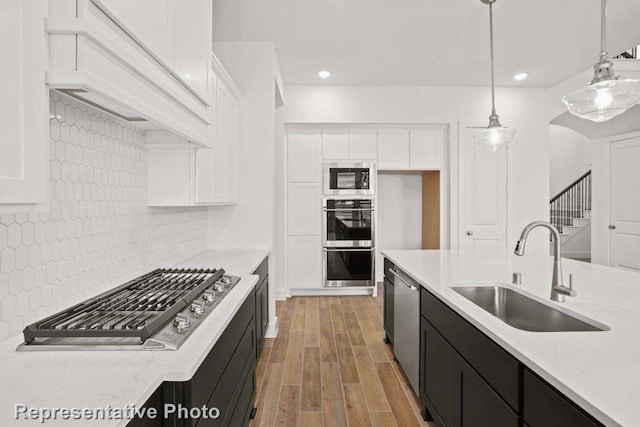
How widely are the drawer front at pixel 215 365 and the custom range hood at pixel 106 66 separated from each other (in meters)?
0.86

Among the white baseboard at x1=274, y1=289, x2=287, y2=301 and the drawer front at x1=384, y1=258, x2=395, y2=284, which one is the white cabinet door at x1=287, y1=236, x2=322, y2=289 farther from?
the drawer front at x1=384, y1=258, x2=395, y2=284

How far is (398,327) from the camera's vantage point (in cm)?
274

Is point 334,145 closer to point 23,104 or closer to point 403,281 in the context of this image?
point 403,281

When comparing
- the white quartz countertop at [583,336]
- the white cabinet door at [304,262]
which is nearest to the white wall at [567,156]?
the white cabinet door at [304,262]

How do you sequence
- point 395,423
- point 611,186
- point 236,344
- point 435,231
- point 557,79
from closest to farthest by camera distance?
point 236,344 < point 395,423 < point 557,79 < point 435,231 < point 611,186

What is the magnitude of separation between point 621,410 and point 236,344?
Result: 4.46 feet

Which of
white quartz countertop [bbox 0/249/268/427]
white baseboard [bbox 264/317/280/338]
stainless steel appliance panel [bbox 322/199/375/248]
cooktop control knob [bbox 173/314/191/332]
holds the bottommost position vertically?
white baseboard [bbox 264/317/280/338]

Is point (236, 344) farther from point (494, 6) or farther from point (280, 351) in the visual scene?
point (494, 6)

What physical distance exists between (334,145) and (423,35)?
1.87 metres

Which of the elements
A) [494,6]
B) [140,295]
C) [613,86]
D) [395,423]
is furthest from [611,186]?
[140,295]

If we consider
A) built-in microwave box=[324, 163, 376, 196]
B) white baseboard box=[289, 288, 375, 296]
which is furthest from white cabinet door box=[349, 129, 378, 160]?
white baseboard box=[289, 288, 375, 296]

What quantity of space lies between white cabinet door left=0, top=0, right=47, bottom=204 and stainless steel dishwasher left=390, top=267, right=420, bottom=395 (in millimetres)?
1979

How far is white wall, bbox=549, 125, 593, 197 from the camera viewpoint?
360 inches

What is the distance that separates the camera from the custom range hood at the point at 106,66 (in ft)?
2.84
